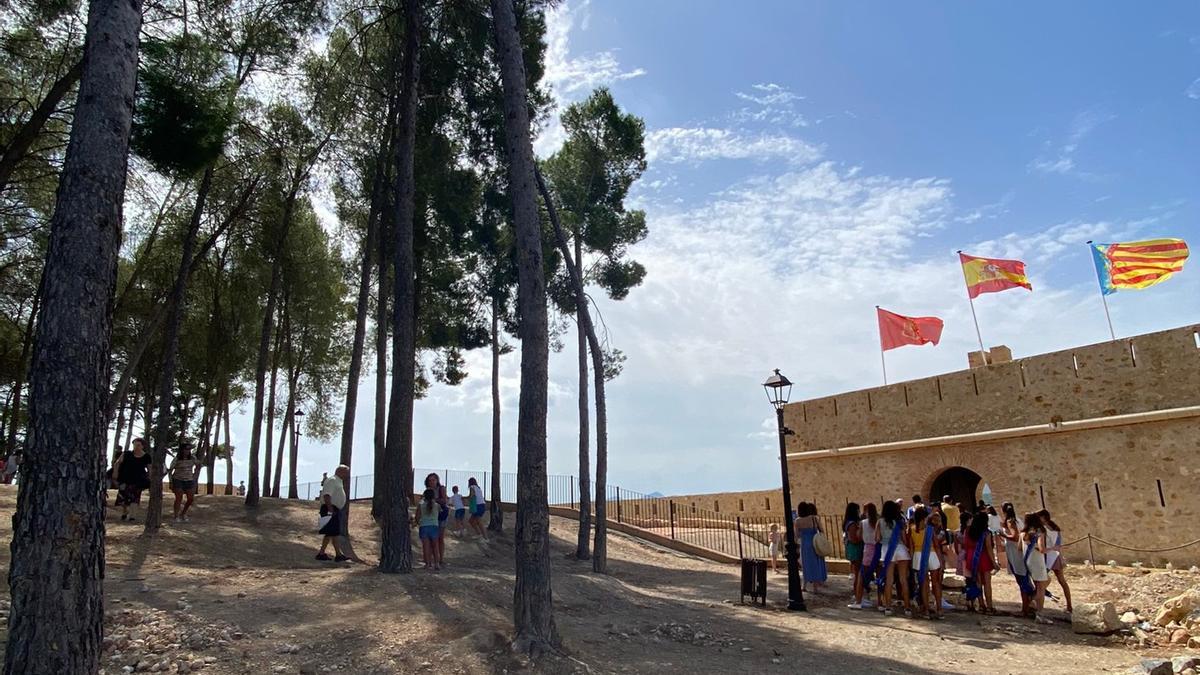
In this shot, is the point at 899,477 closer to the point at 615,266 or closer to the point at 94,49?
the point at 615,266

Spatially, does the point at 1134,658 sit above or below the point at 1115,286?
below

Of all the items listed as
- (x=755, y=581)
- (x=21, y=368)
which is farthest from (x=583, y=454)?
(x=21, y=368)

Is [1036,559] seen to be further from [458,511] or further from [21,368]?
[21,368]

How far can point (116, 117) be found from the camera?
4461 mm

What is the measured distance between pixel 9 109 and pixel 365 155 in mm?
6395

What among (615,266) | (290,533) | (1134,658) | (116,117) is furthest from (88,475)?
(615,266)

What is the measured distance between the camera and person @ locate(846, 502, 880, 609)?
396 inches

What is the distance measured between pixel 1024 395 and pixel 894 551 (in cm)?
847

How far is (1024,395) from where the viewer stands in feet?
52.0

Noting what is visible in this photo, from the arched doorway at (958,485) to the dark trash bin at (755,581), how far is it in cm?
1026

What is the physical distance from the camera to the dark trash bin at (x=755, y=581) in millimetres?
10578

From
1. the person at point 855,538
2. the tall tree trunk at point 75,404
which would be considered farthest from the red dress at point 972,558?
the tall tree trunk at point 75,404

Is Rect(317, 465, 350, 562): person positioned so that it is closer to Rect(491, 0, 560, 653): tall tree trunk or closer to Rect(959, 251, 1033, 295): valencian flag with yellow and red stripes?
Rect(491, 0, 560, 653): tall tree trunk

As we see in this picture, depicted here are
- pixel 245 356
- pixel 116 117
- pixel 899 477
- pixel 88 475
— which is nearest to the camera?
pixel 88 475
